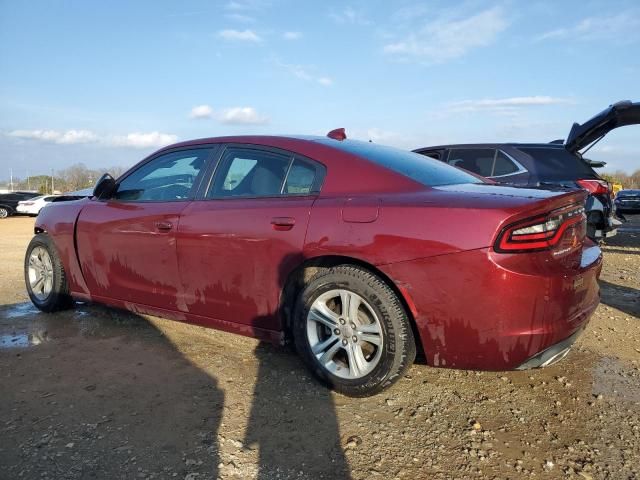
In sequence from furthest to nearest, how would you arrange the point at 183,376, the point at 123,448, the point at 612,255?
the point at 612,255 < the point at 183,376 < the point at 123,448

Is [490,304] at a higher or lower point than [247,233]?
lower

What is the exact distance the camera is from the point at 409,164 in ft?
10.5

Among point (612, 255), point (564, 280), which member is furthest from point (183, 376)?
point (612, 255)

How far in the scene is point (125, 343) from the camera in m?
3.72

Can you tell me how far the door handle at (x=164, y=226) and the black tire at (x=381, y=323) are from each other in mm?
1204

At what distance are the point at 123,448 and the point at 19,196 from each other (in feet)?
82.6

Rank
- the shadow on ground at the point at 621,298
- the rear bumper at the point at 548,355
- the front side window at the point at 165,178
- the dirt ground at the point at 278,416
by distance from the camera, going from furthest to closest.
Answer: the shadow on ground at the point at 621,298 → the front side window at the point at 165,178 → the rear bumper at the point at 548,355 → the dirt ground at the point at 278,416

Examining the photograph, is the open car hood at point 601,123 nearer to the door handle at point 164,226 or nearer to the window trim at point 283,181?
the window trim at point 283,181

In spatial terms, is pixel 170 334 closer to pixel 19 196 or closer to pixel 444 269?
pixel 444 269

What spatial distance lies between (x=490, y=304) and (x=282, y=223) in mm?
1255

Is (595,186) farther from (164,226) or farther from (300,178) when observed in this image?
(164,226)


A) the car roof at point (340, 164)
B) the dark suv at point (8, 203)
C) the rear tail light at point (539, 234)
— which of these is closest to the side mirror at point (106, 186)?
the car roof at point (340, 164)

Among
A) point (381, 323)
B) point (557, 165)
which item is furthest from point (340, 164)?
point (557, 165)

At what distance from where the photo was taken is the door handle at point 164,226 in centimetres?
346
